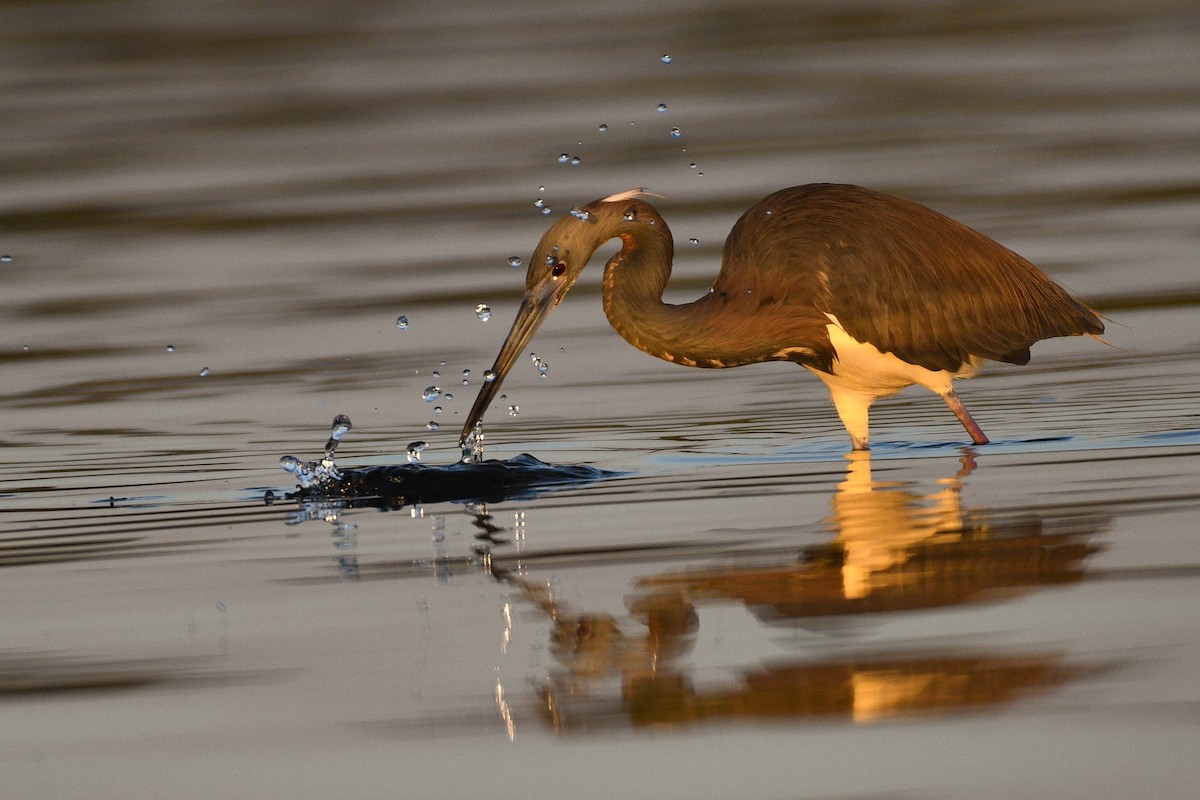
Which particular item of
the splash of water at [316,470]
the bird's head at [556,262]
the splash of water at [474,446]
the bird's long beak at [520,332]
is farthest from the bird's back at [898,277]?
the splash of water at [316,470]

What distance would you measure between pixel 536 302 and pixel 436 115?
42.2 ft

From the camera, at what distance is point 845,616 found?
18.6 ft

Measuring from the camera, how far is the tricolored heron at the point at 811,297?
31.1 ft

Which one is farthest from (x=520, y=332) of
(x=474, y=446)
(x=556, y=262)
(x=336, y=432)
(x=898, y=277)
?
(x=898, y=277)

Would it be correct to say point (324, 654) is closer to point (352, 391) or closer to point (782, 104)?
point (352, 391)

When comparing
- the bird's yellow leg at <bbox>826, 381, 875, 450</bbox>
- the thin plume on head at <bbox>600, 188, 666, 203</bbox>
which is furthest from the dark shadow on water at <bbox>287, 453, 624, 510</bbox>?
the thin plume on head at <bbox>600, 188, 666, 203</bbox>

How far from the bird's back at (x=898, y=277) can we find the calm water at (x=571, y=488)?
0.37 metres

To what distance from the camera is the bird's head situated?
941 centimetres

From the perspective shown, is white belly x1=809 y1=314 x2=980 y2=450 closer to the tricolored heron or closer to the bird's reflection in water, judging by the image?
the tricolored heron

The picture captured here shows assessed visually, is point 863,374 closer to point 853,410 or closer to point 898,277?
point 853,410

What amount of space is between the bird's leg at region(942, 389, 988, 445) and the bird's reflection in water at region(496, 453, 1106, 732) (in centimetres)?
143

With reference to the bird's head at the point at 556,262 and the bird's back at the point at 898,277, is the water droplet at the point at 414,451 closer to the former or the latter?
the bird's head at the point at 556,262

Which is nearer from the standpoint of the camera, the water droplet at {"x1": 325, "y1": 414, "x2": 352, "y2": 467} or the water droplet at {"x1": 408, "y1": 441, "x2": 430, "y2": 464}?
the water droplet at {"x1": 325, "y1": 414, "x2": 352, "y2": 467}

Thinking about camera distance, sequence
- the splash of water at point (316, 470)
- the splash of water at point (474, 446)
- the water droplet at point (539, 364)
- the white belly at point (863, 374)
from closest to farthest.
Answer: the splash of water at point (316, 470), the splash of water at point (474, 446), the white belly at point (863, 374), the water droplet at point (539, 364)
